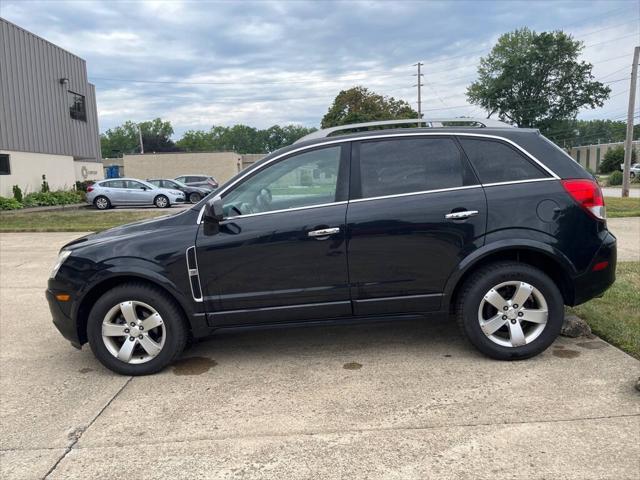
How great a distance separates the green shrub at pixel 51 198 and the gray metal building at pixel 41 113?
0.81 meters

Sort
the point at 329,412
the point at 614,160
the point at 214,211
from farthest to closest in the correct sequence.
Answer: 1. the point at 614,160
2. the point at 214,211
3. the point at 329,412

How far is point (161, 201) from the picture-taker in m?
24.1

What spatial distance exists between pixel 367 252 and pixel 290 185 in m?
0.84

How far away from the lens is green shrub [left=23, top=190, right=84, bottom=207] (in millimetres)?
21883

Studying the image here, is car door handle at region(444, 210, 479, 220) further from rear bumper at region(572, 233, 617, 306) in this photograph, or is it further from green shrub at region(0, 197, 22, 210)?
green shrub at region(0, 197, 22, 210)

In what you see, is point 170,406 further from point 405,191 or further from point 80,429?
point 405,191

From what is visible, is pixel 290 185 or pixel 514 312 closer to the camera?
pixel 514 312

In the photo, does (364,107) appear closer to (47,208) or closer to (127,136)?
(47,208)

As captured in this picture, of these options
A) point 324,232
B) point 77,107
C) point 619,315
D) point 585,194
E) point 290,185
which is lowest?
point 619,315

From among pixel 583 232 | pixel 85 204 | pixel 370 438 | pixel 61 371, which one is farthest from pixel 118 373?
pixel 85 204

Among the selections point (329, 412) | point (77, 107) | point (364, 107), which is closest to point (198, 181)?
point (77, 107)

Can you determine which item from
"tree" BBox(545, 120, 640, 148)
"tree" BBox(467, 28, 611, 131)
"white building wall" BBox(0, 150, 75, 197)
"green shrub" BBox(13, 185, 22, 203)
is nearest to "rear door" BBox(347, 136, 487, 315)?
"green shrub" BBox(13, 185, 22, 203)

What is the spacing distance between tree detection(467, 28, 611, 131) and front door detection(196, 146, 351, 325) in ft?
252

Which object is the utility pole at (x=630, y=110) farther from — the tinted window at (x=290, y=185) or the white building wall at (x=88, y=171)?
the white building wall at (x=88, y=171)
